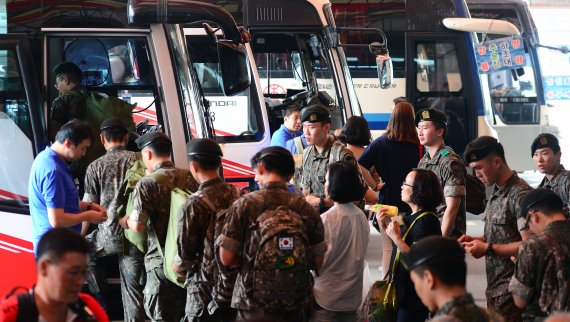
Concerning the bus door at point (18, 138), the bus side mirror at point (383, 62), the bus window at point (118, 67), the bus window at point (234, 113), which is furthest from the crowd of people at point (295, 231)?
A: the bus side mirror at point (383, 62)

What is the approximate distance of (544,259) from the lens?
539cm

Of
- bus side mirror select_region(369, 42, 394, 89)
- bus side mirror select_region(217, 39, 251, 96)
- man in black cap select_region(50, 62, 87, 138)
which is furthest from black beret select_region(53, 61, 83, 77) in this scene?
bus side mirror select_region(369, 42, 394, 89)

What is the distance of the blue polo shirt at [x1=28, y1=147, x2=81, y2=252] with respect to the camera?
714 centimetres

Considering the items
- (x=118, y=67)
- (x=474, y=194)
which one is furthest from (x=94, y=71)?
(x=474, y=194)

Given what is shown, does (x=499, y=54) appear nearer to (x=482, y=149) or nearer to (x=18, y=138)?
(x=18, y=138)

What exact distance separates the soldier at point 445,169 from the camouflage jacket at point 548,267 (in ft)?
6.02

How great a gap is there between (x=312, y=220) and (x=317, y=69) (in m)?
7.43

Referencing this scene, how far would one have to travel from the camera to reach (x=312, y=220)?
5684 mm

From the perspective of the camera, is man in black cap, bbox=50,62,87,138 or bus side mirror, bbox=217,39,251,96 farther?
bus side mirror, bbox=217,39,251,96

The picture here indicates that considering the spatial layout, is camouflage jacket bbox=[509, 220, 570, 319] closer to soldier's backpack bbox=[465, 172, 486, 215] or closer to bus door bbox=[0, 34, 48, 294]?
soldier's backpack bbox=[465, 172, 486, 215]

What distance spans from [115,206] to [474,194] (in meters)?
2.80

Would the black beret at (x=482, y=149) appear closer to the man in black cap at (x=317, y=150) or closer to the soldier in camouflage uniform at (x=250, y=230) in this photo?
the soldier in camouflage uniform at (x=250, y=230)

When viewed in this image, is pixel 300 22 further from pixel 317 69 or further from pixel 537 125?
pixel 537 125

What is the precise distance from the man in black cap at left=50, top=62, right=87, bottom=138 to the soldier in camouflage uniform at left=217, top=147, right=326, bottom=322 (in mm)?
3178
